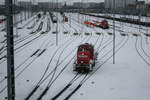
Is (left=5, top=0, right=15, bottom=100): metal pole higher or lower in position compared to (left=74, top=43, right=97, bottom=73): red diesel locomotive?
higher

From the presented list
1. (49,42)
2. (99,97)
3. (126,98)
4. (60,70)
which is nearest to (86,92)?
(99,97)

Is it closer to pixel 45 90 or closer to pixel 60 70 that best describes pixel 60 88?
pixel 45 90

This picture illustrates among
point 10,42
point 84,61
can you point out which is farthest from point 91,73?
point 10,42

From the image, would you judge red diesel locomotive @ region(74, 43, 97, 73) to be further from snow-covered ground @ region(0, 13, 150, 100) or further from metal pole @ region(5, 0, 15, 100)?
metal pole @ region(5, 0, 15, 100)

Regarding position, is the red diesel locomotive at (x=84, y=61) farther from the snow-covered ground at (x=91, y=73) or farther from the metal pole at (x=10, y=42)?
the metal pole at (x=10, y=42)

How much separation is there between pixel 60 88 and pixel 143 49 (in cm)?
2030

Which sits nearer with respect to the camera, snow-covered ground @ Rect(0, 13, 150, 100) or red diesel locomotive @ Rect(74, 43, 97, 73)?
snow-covered ground @ Rect(0, 13, 150, 100)

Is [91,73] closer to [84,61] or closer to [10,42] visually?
[84,61]

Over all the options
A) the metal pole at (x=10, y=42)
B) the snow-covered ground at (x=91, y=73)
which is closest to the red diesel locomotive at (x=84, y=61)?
the snow-covered ground at (x=91, y=73)

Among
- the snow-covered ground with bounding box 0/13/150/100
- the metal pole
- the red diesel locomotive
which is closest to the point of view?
the metal pole

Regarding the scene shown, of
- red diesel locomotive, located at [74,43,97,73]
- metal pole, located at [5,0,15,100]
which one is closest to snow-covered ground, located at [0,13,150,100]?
red diesel locomotive, located at [74,43,97,73]

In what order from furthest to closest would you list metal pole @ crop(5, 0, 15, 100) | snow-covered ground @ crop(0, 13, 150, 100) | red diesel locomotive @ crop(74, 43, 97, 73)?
red diesel locomotive @ crop(74, 43, 97, 73), snow-covered ground @ crop(0, 13, 150, 100), metal pole @ crop(5, 0, 15, 100)

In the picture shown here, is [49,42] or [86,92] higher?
[49,42]

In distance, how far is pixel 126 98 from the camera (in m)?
16.4
